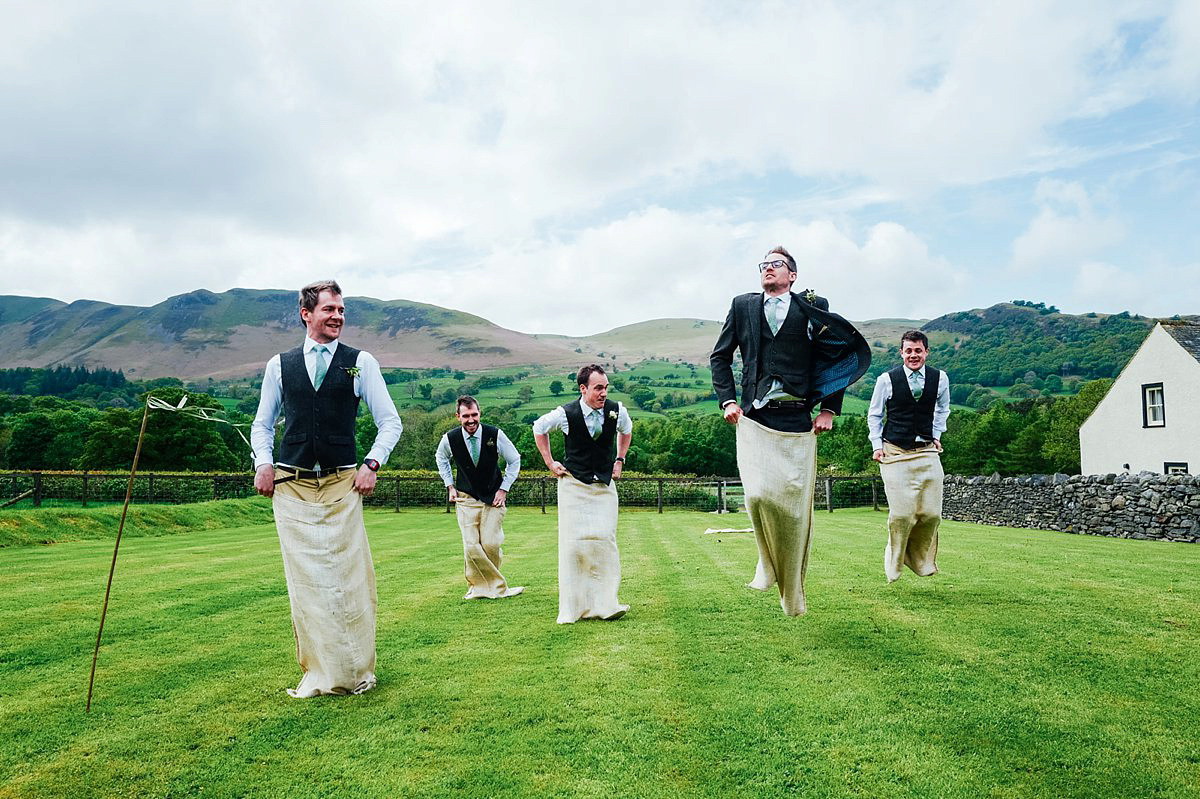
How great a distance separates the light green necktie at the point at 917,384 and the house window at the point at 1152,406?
110 ft

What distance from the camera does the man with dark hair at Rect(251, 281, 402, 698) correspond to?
5.36 m

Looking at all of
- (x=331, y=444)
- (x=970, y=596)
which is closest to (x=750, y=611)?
(x=970, y=596)

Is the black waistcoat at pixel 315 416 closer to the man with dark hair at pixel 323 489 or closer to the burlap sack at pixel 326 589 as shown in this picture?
the man with dark hair at pixel 323 489

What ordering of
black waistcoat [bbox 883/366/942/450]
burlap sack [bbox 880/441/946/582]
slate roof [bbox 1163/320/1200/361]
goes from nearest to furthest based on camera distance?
1. burlap sack [bbox 880/441/946/582]
2. black waistcoat [bbox 883/366/942/450]
3. slate roof [bbox 1163/320/1200/361]

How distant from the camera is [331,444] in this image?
551 cm

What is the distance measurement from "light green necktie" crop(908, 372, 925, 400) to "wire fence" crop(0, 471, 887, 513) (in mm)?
26289

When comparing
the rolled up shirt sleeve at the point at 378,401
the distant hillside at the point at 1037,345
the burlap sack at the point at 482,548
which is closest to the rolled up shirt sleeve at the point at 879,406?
the burlap sack at the point at 482,548

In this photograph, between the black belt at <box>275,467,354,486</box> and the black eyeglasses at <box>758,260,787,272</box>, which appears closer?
the black belt at <box>275,467,354,486</box>

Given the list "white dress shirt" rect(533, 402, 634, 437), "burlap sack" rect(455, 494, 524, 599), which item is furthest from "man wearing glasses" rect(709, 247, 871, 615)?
"burlap sack" rect(455, 494, 524, 599)

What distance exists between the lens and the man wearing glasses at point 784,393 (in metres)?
6.14

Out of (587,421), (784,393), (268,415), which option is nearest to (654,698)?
(784,393)

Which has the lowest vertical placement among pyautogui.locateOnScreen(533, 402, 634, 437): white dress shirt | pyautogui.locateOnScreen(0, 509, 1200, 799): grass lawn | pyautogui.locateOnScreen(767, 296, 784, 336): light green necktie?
pyautogui.locateOnScreen(0, 509, 1200, 799): grass lawn

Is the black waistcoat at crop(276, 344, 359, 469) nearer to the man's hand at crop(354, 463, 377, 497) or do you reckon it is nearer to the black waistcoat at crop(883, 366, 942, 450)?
the man's hand at crop(354, 463, 377, 497)

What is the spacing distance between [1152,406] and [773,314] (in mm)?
37756
